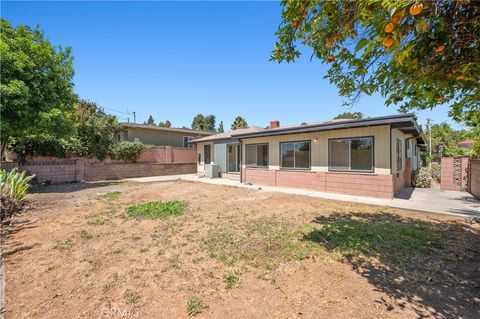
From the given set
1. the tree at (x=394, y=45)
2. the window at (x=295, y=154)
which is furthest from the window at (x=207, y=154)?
the tree at (x=394, y=45)

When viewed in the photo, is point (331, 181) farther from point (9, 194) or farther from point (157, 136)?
point (157, 136)

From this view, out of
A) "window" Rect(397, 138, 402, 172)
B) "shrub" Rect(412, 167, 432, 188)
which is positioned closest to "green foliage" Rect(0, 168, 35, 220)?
"window" Rect(397, 138, 402, 172)

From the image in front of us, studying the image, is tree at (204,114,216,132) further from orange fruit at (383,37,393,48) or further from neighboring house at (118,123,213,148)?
orange fruit at (383,37,393,48)

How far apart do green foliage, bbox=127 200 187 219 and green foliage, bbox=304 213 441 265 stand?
403 cm

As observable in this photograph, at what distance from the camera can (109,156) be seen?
1661 centimetres

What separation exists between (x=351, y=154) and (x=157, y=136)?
18.6m

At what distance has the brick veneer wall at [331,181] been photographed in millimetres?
8538

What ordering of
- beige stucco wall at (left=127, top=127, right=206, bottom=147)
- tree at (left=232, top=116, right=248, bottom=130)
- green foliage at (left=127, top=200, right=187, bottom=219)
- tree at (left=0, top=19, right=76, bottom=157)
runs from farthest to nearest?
1. tree at (left=232, top=116, right=248, bottom=130)
2. beige stucco wall at (left=127, top=127, right=206, bottom=147)
3. tree at (left=0, top=19, right=76, bottom=157)
4. green foliage at (left=127, top=200, right=187, bottom=219)

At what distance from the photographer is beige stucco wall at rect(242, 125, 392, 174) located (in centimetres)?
837

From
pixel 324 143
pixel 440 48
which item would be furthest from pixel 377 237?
pixel 324 143

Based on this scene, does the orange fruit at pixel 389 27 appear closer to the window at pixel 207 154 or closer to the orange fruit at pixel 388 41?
the orange fruit at pixel 388 41

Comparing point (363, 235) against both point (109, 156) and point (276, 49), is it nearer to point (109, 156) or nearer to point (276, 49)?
point (276, 49)

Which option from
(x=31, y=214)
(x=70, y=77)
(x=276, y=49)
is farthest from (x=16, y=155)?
(x=276, y=49)

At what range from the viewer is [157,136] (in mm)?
22312
